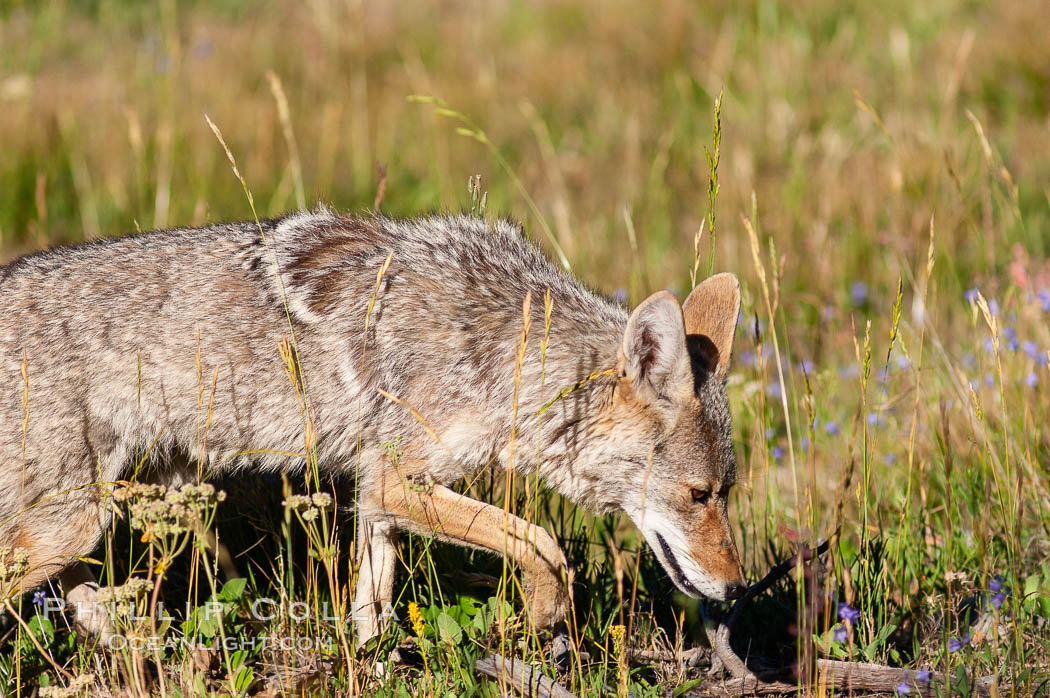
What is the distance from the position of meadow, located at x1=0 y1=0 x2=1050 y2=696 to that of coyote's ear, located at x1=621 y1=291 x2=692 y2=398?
0.28 metres

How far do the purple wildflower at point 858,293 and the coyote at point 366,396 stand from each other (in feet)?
11.1

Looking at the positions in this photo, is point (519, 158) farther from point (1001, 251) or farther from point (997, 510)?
point (997, 510)

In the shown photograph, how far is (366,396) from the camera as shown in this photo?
12.0 ft

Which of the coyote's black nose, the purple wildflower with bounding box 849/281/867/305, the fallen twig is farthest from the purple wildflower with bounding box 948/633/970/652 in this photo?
the purple wildflower with bounding box 849/281/867/305

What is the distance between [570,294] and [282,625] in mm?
1607

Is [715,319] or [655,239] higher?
[655,239]

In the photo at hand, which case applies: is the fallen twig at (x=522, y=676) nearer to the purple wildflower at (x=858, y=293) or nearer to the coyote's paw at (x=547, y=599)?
the coyote's paw at (x=547, y=599)

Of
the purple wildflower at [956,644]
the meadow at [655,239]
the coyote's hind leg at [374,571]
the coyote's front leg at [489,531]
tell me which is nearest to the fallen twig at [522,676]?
the meadow at [655,239]

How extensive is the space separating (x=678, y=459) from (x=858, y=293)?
12.2ft

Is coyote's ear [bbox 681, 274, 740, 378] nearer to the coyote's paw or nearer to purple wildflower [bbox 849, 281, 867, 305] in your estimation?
the coyote's paw

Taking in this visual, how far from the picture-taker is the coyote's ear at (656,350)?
334cm

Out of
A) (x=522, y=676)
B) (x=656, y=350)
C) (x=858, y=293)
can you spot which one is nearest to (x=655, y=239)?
(x=858, y=293)

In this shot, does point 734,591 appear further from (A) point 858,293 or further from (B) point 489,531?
(A) point 858,293

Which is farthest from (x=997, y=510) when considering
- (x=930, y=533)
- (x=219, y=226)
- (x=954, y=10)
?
(x=954, y=10)
